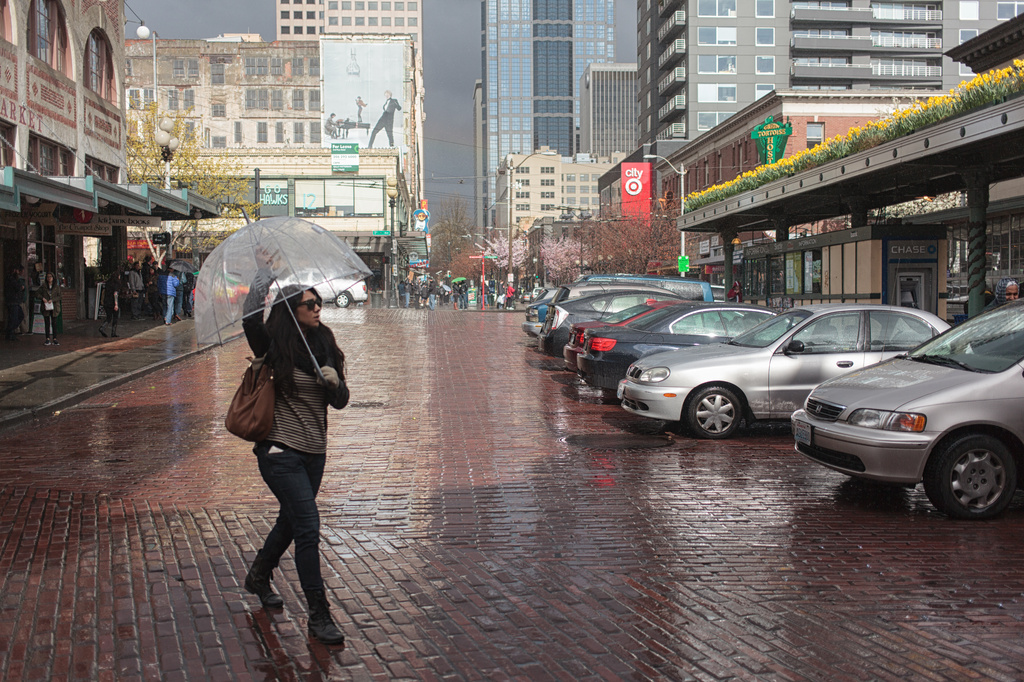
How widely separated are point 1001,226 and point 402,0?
14894 centimetres

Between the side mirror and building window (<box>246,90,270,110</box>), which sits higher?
building window (<box>246,90,270,110</box>)

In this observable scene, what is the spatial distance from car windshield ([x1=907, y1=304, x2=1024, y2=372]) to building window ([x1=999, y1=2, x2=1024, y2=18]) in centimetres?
8562

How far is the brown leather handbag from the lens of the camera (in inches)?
177

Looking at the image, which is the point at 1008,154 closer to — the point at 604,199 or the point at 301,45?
the point at 301,45

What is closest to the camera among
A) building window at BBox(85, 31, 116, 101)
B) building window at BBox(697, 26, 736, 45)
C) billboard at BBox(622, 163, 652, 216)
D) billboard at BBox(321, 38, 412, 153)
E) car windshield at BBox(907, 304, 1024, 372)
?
car windshield at BBox(907, 304, 1024, 372)

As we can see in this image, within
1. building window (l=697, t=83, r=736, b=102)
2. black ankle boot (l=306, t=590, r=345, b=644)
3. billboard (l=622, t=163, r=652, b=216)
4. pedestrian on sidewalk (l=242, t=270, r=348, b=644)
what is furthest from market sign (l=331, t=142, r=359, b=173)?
black ankle boot (l=306, t=590, r=345, b=644)

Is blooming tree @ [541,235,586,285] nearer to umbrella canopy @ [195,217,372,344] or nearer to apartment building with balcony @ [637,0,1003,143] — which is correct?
apartment building with balcony @ [637,0,1003,143]

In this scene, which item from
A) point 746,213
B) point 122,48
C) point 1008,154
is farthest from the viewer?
point 122,48

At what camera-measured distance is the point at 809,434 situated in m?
→ 7.73

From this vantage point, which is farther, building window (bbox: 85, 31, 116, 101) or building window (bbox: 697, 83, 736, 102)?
building window (bbox: 697, 83, 736, 102)

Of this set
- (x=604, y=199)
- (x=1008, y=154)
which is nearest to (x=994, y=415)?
(x=1008, y=154)

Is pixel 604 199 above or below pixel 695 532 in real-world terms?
above

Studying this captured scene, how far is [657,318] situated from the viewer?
43.8ft

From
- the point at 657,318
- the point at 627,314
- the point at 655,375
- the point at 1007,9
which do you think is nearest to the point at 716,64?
the point at 1007,9
